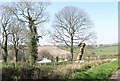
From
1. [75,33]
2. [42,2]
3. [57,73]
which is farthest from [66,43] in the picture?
[57,73]

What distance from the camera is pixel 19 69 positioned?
10.8 m

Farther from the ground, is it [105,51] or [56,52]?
[105,51]

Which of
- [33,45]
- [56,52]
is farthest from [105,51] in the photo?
[33,45]

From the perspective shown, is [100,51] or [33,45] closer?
[33,45]

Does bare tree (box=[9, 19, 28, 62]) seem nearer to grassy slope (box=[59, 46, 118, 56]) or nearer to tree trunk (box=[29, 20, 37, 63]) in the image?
tree trunk (box=[29, 20, 37, 63])

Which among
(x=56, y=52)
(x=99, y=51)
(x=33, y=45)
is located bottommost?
(x=56, y=52)

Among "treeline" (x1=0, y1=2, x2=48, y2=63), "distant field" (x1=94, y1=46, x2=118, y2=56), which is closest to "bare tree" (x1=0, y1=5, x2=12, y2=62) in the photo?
"treeline" (x1=0, y1=2, x2=48, y2=63)

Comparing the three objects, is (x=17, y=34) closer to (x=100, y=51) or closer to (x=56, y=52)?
(x=56, y=52)

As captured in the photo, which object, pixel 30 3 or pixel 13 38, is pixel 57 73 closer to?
pixel 30 3

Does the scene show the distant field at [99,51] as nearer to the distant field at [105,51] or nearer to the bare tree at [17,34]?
the distant field at [105,51]

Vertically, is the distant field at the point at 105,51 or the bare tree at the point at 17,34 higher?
the bare tree at the point at 17,34

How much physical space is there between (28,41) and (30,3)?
4.12 meters

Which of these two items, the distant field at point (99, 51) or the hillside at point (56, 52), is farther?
the hillside at point (56, 52)

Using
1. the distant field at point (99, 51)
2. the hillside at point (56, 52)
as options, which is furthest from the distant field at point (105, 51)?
the hillside at point (56, 52)
